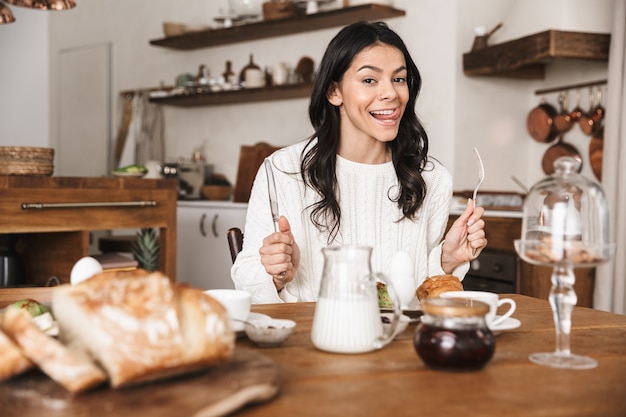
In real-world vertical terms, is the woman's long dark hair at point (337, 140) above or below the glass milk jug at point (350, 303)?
above

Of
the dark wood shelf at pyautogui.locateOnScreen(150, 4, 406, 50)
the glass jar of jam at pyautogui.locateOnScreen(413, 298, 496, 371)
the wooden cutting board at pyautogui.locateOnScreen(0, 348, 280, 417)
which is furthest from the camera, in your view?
the dark wood shelf at pyautogui.locateOnScreen(150, 4, 406, 50)

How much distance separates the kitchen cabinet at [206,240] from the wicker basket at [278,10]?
1312mm

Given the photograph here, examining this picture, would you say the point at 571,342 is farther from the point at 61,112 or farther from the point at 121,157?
the point at 61,112

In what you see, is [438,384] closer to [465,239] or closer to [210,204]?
[465,239]

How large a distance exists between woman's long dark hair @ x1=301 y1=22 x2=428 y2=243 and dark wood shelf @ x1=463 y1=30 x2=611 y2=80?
173cm

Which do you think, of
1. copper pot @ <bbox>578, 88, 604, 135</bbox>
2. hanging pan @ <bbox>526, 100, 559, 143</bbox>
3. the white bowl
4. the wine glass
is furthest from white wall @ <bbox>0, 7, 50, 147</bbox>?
the wine glass

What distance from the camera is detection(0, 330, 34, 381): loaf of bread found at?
95 centimetres

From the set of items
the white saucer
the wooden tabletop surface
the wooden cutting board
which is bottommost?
the wooden tabletop surface

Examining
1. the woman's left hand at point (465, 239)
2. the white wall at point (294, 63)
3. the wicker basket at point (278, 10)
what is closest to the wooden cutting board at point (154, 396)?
the woman's left hand at point (465, 239)

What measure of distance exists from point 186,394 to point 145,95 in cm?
587

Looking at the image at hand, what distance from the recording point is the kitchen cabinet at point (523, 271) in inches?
148

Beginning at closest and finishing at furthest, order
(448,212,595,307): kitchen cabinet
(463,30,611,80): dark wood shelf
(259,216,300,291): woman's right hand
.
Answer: (259,216,300,291): woman's right hand
(448,212,595,307): kitchen cabinet
(463,30,611,80): dark wood shelf

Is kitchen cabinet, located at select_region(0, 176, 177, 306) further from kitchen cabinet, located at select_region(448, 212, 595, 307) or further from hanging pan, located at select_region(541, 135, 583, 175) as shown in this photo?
hanging pan, located at select_region(541, 135, 583, 175)

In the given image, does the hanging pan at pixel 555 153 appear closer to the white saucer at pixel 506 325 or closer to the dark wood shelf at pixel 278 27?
the dark wood shelf at pixel 278 27
